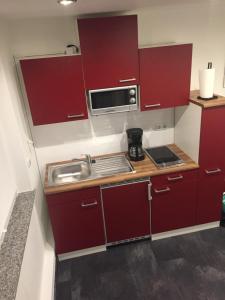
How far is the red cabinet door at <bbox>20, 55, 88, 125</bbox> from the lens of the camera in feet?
6.43

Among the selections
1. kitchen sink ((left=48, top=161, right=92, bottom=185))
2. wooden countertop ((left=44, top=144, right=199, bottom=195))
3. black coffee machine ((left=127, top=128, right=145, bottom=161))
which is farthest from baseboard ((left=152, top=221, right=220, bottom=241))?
kitchen sink ((left=48, top=161, right=92, bottom=185))

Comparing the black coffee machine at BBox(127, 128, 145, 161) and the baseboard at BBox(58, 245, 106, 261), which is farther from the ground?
the black coffee machine at BBox(127, 128, 145, 161)

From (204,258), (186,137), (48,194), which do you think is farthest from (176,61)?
Answer: (204,258)

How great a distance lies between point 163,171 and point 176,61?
963mm

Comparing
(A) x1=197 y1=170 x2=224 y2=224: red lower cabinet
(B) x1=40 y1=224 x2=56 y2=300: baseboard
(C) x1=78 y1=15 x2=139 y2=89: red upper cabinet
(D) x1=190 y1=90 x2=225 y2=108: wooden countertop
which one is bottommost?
(B) x1=40 y1=224 x2=56 y2=300: baseboard

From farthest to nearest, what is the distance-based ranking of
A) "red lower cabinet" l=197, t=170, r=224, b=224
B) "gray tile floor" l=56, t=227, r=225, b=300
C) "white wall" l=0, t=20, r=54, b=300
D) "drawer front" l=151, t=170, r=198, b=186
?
1. "red lower cabinet" l=197, t=170, r=224, b=224
2. "drawer front" l=151, t=170, r=198, b=186
3. "gray tile floor" l=56, t=227, r=225, b=300
4. "white wall" l=0, t=20, r=54, b=300

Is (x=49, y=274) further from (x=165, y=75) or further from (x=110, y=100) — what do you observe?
(x=165, y=75)

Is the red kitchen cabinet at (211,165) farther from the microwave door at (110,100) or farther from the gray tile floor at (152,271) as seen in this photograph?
the microwave door at (110,100)

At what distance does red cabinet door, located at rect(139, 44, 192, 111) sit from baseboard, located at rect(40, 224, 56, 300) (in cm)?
161

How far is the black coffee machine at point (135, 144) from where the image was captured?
7.95 feet

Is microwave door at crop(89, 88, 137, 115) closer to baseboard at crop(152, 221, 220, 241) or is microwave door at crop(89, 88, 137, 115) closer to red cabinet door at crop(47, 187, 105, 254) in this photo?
red cabinet door at crop(47, 187, 105, 254)

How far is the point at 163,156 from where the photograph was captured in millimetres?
2484

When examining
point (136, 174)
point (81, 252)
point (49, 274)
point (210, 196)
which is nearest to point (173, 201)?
point (210, 196)

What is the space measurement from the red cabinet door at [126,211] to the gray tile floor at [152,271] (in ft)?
0.59
